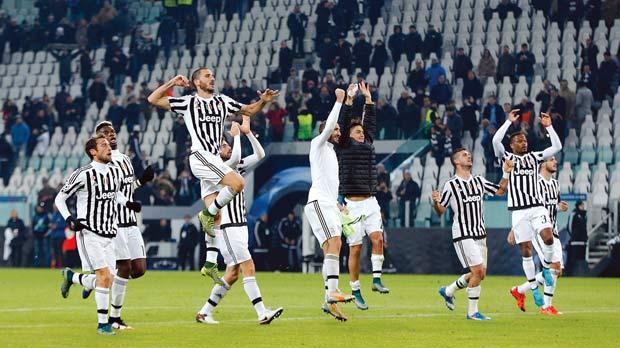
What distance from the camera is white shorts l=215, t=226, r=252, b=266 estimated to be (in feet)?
53.0

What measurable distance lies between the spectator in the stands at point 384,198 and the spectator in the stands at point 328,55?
7.04 metres

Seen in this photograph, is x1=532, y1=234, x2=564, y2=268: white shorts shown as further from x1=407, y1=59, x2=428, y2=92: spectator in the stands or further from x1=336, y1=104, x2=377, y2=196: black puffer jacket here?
x1=407, y1=59, x2=428, y2=92: spectator in the stands

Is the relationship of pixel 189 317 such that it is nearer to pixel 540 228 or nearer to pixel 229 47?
pixel 540 228

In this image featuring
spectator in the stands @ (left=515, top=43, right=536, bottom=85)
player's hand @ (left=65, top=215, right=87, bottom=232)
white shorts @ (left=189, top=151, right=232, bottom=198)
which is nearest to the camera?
player's hand @ (left=65, top=215, right=87, bottom=232)

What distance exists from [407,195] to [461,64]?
546 centimetres

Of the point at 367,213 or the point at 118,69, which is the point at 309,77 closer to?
the point at 118,69

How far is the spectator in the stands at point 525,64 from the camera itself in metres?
37.3

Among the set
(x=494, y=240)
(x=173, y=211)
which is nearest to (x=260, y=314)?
(x=494, y=240)

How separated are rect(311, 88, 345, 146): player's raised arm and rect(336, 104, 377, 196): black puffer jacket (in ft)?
5.79

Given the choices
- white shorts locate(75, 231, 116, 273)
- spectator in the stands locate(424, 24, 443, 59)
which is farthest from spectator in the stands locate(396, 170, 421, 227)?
white shorts locate(75, 231, 116, 273)

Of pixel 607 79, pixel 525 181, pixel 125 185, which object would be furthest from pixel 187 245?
pixel 125 185

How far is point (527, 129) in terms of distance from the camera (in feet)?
110

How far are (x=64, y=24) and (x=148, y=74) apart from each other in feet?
14.4

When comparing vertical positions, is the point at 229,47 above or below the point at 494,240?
above
